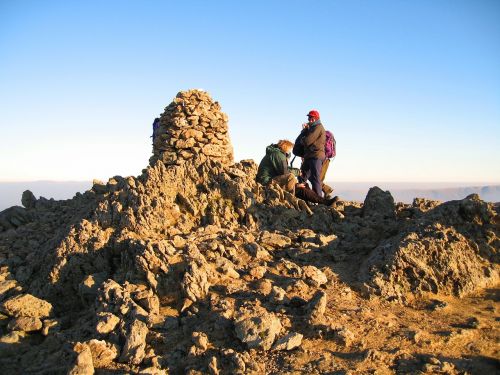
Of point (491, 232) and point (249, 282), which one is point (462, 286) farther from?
point (249, 282)

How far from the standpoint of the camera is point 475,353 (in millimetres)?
5828

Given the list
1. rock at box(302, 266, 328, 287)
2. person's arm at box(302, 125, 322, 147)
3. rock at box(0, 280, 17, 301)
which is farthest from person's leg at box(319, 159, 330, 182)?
rock at box(0, 280, 17, 301)

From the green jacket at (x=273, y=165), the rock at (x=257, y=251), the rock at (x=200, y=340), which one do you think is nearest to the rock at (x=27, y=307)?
the rock at (x=200, y=340)

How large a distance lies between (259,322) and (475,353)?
3.13 m

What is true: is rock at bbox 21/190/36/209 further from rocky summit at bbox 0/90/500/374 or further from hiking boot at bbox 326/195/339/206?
hiking boot at bbox 326/195/339/206

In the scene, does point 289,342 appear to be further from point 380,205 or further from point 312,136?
Result: point 312,136

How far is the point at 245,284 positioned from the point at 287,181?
451 centimetres

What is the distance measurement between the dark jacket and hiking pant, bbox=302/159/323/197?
0.51 feet

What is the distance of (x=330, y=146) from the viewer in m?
13.3

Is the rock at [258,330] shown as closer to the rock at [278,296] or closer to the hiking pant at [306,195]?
the rock at [278,296]

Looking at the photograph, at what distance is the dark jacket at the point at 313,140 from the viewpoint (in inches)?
485

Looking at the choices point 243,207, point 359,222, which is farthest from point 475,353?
point 243,207

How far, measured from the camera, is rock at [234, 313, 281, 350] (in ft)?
19.8

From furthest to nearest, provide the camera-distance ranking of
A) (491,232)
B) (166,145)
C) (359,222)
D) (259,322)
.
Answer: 1. (166,145)
2. (359,222)
3. (491,232)
4. (259,322)
